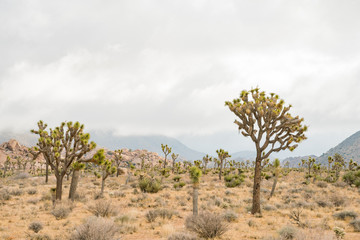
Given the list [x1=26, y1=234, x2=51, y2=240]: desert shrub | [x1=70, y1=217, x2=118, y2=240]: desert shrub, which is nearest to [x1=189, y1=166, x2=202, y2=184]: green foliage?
[x1=70, y1=217, x2=118, y2=240]: desert shrub

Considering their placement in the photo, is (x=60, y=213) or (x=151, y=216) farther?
(x=60, y=213)

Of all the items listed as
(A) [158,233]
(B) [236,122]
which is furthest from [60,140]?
(B) [236,122]

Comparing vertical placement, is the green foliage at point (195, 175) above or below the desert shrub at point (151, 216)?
above

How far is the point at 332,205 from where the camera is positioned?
1698cm

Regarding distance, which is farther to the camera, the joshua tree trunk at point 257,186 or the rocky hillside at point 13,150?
the rocky hillside at point 13,150

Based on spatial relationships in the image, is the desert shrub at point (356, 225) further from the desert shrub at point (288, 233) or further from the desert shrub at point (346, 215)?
the desert shrub at point (288, 233)

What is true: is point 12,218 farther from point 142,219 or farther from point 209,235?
point 209,235

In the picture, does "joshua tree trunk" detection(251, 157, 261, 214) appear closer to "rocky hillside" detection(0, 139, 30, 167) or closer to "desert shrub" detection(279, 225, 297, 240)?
"desert shrub" detection(279, 225, 297, 240)

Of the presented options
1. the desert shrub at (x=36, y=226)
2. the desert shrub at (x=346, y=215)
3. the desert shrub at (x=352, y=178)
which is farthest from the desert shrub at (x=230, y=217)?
the desert shrub at (x=352, y=178)

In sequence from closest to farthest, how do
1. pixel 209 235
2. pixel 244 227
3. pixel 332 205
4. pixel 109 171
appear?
pixel 209 235
pixel 244 227
pixel 332 205
pixel 109 171

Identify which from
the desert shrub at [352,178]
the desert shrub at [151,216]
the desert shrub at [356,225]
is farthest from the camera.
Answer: the desert shrub at [352,178]

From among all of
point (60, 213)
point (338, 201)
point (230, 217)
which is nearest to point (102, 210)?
point (60, 213)

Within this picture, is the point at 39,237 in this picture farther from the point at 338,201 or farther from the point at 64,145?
the point at 338,201

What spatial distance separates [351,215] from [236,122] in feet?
26.5
